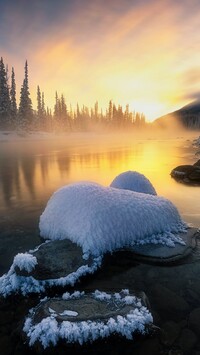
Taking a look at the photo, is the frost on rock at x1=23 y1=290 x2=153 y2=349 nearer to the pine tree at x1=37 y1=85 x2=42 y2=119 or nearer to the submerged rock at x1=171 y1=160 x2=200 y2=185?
the submerged rock at x1=171 y1=160 x2=200 y2=185

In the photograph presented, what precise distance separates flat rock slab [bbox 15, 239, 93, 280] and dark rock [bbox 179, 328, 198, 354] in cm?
206

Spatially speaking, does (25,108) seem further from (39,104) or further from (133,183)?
(133,183)

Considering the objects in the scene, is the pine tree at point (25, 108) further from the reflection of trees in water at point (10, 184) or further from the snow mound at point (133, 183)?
the snow mound at point (133, 183)

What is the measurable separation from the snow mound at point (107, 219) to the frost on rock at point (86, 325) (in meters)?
1.71

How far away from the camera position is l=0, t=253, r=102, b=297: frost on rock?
174 inches

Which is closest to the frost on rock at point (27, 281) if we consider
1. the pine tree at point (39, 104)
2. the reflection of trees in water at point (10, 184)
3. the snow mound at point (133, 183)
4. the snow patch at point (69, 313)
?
the snow patch at point (69, 313)

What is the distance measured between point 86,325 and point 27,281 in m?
1.66

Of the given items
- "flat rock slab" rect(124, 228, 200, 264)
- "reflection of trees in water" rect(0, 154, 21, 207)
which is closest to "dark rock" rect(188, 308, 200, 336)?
"flat rock slab" rect(124, 228, 200, 264)

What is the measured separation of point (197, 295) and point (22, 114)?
2201 inches

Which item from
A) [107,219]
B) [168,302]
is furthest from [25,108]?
[168,302]

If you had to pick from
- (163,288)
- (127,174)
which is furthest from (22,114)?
(163,288)

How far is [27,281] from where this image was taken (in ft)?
15.0

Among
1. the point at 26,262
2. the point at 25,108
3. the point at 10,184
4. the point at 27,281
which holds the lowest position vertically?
the point at 27,281

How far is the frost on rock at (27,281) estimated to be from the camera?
14.5 feet
